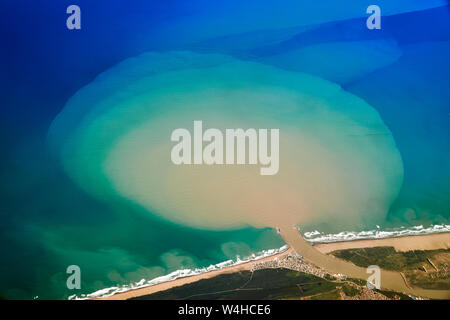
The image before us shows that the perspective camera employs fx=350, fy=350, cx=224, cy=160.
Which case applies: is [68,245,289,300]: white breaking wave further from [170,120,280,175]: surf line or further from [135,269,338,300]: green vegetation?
[170,120,280,175]: surf line

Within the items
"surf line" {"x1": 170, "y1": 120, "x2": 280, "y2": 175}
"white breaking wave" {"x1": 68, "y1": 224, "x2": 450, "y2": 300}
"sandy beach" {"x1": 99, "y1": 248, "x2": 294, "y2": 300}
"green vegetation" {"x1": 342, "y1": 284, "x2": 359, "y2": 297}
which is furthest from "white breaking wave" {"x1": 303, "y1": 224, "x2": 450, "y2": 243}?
"surf line" {"x1": 170, "y1": 120, "x2": 280, "y2": 175}

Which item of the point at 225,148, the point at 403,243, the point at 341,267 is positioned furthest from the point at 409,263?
the point at 225,148

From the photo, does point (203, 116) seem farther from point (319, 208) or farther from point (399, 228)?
point (399, 228)

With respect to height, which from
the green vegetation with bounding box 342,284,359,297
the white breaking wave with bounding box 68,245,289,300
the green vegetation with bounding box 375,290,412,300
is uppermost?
the white breaking wave with bounding box 68,245,289,300

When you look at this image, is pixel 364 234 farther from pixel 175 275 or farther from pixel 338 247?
pixel 175 275

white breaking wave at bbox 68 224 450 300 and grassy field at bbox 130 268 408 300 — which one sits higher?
white breaking wave at bbox 68 224 450 300
